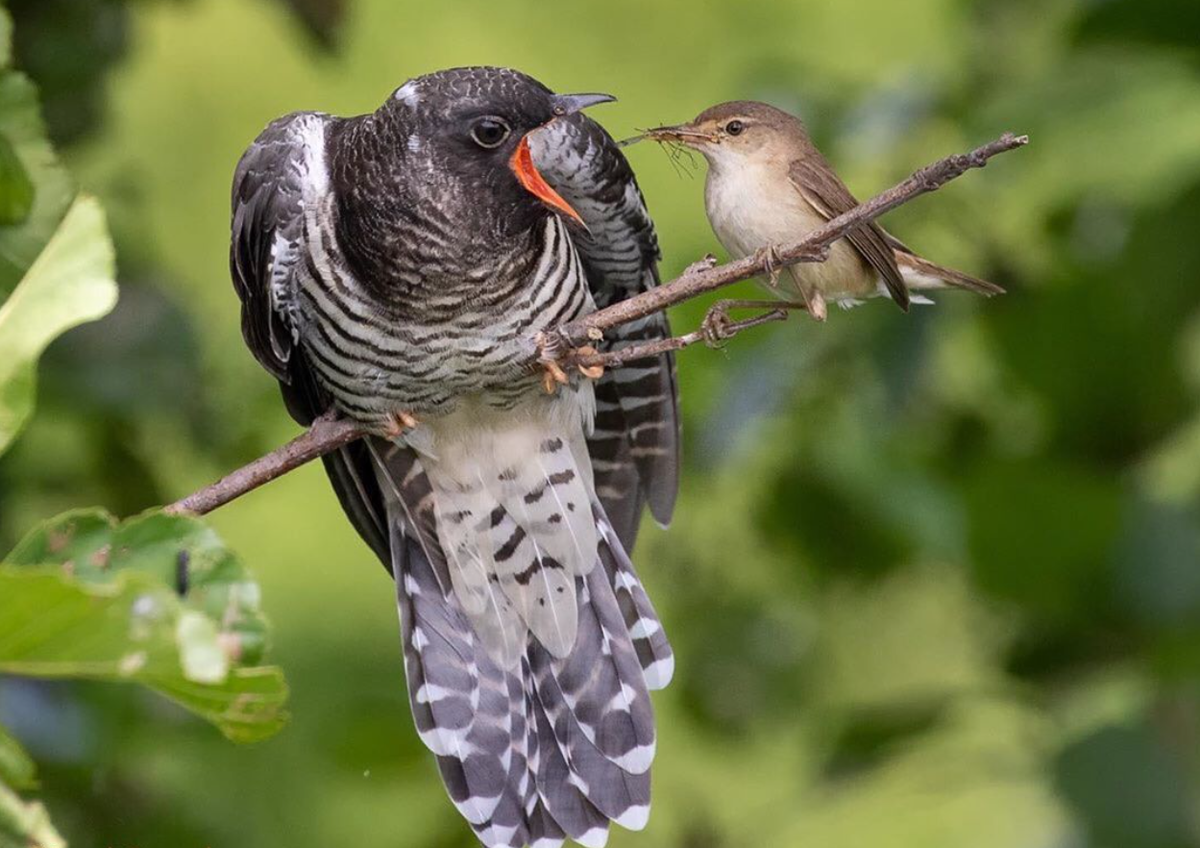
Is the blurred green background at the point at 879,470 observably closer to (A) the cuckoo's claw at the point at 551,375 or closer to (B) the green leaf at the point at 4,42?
(A) the cuckoo's claw at the point at 551,375

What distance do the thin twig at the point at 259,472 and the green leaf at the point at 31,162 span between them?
260 millimetres

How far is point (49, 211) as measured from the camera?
4.90ft

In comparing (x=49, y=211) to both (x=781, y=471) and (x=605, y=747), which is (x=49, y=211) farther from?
(x=781, y=471)

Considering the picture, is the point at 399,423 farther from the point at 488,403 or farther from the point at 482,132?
the point at 482,132

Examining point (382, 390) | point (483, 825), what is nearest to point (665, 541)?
point (483, 825)

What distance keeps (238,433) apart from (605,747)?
86cm

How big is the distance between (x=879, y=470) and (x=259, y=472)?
1.32 meters

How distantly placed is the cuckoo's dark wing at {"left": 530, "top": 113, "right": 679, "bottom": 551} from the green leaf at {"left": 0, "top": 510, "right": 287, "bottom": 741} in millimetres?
1147

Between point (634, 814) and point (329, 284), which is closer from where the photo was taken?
point (329, 284)

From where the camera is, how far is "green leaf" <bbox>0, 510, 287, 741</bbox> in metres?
0.94

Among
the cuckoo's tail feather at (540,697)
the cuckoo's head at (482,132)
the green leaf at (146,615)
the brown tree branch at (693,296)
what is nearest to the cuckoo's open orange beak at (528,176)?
the cuckoo's head at (482,132)

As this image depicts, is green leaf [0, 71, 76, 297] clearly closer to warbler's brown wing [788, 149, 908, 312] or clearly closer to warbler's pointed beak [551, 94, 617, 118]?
warbler's pointed beak [551, 94, 617, 118]

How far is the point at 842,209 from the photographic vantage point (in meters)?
1.95

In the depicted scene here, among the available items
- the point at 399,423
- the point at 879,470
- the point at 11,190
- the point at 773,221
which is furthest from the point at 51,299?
the point at 879,470
